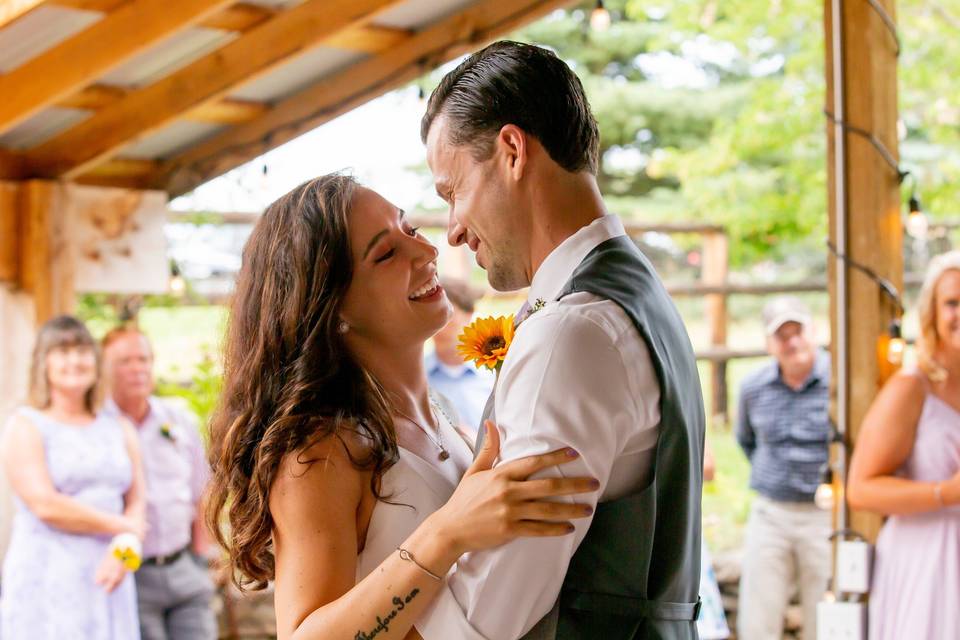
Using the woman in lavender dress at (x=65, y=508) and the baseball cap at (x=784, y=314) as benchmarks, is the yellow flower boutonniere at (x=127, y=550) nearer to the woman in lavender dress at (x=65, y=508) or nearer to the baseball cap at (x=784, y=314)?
the woman in lavender dress at (x=65, y=508)

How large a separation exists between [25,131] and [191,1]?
1.82 meters

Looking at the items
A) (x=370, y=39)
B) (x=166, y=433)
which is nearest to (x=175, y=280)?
(x=166, y=433)

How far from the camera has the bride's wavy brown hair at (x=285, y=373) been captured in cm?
191

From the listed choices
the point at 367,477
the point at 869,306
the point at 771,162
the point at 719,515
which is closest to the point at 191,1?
the point at 869,306

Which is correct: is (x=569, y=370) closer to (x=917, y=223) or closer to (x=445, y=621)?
(x=445, y=621)

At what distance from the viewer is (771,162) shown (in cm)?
1027

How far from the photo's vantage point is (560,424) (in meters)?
1.53

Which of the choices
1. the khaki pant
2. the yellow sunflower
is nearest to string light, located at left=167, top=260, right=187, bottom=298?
the khaki pant

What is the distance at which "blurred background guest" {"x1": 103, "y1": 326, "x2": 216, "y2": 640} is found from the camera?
191 inches

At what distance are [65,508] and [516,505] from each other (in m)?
3.38

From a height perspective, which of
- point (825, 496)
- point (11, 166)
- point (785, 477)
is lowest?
point (785, 477)

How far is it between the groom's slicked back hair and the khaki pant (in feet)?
13.6

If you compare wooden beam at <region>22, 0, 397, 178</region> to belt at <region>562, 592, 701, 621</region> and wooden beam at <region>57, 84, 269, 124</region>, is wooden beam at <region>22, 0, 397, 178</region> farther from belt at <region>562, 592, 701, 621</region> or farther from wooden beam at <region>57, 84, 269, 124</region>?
belt at <region>562, 592, 701, 621</region>

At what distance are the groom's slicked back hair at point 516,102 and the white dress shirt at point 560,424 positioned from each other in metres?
0.25
